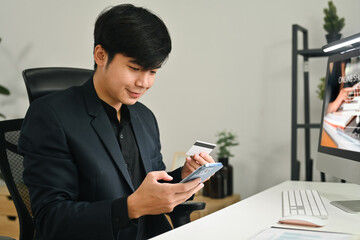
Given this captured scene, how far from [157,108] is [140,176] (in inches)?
59.8

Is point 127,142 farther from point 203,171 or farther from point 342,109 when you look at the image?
point 342,109

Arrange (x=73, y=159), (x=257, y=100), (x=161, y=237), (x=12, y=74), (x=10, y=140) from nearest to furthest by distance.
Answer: (x=161, y=237) < (x=73, y=159) < (x=10, y=140) < (x=257, y=100) < (x=12, y=74)

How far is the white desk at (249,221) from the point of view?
100 centimetres

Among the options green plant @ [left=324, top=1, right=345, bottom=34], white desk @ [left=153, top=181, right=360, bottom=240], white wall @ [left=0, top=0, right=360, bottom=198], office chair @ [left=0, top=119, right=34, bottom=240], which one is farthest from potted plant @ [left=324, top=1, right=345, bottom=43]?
office chair @ [left=0, top=119, right=34, bottom=240]

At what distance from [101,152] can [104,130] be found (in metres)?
0.07

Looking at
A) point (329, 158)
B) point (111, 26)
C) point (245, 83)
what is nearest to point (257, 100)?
point (245, 83)

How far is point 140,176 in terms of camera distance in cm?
141

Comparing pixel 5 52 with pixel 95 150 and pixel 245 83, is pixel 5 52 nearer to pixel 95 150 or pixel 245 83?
pixel 245 83

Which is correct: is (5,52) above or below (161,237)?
above

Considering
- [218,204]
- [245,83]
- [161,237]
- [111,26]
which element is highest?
[111,26]

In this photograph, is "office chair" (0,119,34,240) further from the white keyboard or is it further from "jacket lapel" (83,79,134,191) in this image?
the white keyboard

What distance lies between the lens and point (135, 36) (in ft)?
3.93

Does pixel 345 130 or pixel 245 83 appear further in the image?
pixel 245 83

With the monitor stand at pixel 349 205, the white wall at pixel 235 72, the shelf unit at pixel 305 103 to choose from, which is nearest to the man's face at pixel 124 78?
the monitor stand at pixel 349 205
